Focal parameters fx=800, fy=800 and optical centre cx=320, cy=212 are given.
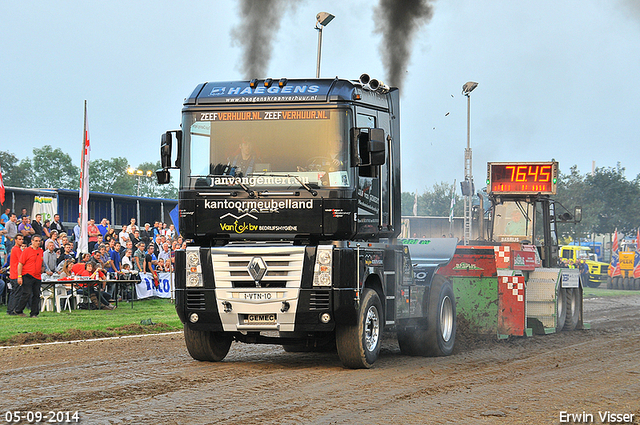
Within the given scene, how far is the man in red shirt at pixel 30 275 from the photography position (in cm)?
1642

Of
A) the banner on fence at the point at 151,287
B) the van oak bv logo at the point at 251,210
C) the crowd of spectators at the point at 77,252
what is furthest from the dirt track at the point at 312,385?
the banner on fence at the point at 151,287

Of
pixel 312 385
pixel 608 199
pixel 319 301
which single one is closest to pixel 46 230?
pixel 319 301

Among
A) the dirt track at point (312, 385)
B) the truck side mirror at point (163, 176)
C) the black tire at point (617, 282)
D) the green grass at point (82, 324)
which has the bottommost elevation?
the dirt track at point (312, 385)

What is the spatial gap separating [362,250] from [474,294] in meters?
4.92

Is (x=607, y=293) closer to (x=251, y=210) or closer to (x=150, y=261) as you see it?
(x=150, y=261)

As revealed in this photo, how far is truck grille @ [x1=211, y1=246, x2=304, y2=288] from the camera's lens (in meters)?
9.50

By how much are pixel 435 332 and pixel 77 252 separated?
12521 millimetres

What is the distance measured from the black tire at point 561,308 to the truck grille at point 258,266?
8073 millimetres

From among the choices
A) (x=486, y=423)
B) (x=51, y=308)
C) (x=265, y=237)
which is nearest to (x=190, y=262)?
(x=265, y=237)

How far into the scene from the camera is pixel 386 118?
10.8 meters

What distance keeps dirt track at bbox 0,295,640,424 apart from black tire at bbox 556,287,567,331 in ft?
9.76

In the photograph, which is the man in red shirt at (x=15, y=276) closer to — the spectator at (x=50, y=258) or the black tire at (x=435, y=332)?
the spectator at (x=50, y=258)

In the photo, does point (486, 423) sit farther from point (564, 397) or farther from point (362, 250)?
point (362, 250)

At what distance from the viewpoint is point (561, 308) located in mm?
16109
